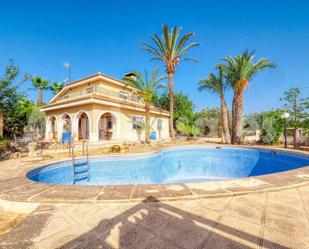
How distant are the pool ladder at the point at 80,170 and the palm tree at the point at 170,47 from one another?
12.3 metres

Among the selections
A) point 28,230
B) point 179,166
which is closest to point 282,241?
point 28,230

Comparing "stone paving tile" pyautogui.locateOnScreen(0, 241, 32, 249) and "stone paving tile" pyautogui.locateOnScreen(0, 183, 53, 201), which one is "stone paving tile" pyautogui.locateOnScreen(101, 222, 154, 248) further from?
"stone paving tile" pyautogui.locateOnScreen(0, 183, 53, 201)

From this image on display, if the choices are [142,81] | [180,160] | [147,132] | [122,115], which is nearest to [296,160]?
[180,160]

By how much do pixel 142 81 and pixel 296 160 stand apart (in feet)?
41.9

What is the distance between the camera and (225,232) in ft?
7.02

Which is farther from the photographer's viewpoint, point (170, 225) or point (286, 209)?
point (286, 209)

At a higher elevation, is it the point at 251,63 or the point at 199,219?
the point at 251,63

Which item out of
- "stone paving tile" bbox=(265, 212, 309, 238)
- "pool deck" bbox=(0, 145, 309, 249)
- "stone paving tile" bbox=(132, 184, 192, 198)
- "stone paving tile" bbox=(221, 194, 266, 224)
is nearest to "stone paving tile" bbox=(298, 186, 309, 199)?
"pool deck" bbox=(0, 145, 309, 249)

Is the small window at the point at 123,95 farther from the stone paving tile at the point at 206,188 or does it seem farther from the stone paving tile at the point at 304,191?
the stone paving tile at the point at 304,191

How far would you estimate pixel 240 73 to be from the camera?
14.4 m

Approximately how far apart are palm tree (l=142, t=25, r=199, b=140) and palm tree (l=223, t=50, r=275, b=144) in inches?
170

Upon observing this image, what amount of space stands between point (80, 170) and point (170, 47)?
1470 cm

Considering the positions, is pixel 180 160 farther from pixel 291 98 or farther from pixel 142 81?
pixel 291 98

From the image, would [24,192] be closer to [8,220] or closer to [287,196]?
[8,220]
